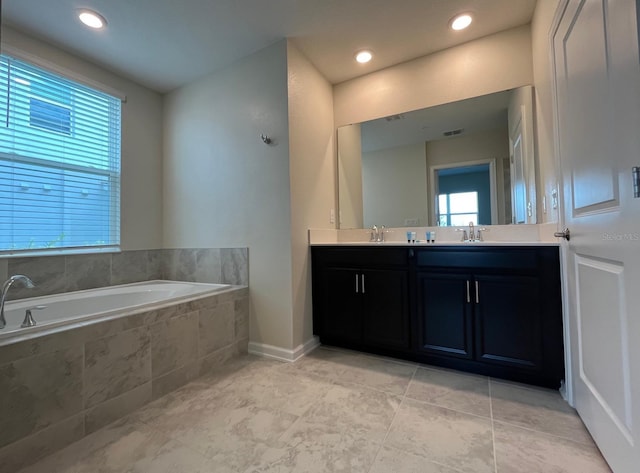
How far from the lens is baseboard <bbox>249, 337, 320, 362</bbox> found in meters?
2.29

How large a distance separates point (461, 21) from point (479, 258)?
172cm

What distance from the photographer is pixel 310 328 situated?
2.53m

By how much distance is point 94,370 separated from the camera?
4.96 ft

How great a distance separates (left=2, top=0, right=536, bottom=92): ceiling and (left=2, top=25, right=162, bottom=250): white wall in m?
0.25

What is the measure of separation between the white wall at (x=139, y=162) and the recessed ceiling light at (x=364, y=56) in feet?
6.87

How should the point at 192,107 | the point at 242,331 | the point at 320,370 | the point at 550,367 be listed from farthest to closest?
the point at 192,107 < the point at 242,331 < the point at 320,370 < the point at 550,367

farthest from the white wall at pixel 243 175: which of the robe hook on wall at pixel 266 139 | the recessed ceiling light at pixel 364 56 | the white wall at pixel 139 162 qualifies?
the recessed ceiling light at pixel 364 56

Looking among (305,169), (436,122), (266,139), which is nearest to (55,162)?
(266,139)

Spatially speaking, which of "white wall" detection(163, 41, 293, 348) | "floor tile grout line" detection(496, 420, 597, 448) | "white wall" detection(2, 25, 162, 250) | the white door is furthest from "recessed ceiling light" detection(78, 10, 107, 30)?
"floor tile grout line" detection(496, 420, 597, 448)

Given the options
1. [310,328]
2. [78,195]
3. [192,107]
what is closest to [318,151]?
[192,107]

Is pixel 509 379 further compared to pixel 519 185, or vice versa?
pixel 519 185

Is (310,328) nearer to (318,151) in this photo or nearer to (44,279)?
(318,151)

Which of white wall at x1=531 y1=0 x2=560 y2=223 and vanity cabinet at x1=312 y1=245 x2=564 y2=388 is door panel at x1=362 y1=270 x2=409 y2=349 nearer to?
vanity cabinet at x1=312 y1=245 x2=564 y2=388

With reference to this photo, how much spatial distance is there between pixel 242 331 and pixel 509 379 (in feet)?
6.39
